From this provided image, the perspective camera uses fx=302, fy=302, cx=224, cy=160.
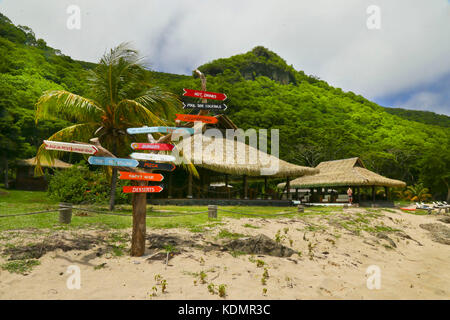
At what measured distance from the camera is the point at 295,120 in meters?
39.6

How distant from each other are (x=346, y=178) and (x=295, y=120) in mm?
19558

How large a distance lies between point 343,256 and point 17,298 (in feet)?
22.0

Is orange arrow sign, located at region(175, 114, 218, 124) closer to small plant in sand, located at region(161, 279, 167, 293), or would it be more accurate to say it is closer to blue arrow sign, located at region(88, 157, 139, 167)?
blue arrow sign, located at region(88, 157, 139, 167)

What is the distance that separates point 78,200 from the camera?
37.9 feet

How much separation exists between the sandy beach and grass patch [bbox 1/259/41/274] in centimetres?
A: 10

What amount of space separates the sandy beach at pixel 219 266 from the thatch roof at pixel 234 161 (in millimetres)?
7488

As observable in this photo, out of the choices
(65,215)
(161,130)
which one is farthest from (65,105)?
(161,130)

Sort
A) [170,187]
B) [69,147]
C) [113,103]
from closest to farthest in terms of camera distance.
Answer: [69,147]
[113,103]
[170,187]

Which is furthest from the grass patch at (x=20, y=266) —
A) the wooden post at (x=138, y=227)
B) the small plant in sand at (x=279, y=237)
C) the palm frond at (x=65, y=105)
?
the palm frond at (x=65, y=105)

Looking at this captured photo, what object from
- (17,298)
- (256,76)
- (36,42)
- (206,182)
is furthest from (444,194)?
(36,42)

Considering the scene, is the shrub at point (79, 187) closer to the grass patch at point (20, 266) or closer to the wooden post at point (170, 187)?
the wooden post at point (170, 187)

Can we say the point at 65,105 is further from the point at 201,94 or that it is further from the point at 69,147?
the point at 201,94

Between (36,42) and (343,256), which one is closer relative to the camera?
(343,256)
